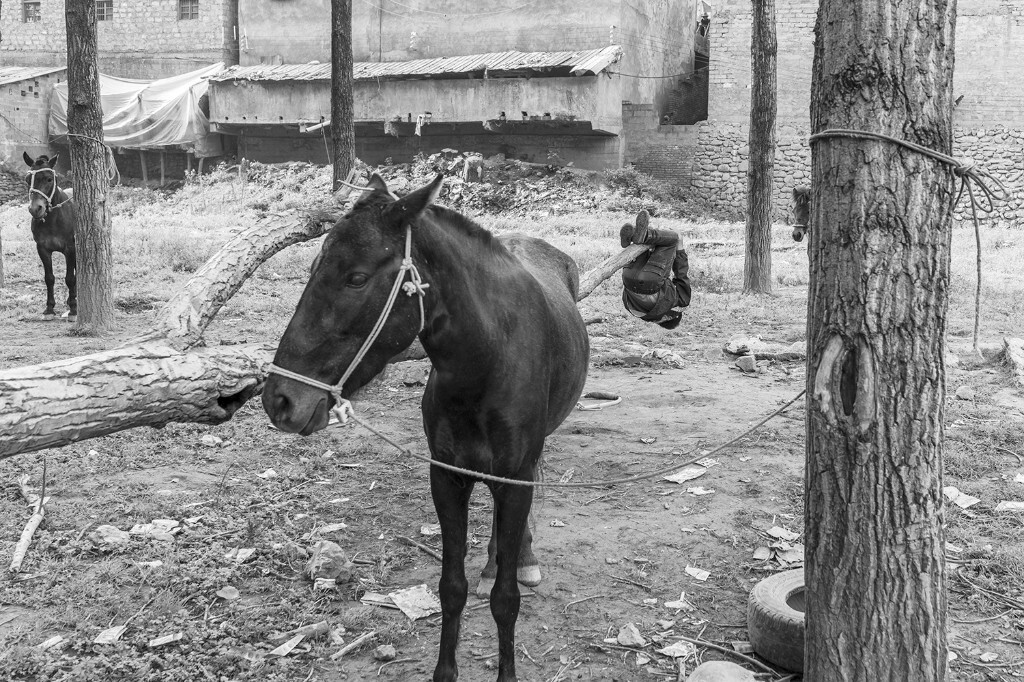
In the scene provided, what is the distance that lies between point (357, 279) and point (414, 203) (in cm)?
33

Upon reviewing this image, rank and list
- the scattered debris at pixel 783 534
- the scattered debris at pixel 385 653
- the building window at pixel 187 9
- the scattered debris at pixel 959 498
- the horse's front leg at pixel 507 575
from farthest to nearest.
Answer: the building window at pixel 187 9 → the scattered debris at pixel 959 498 → the scattered debris at pixel 783 534 → the scattered debris at pixel 385 653 → the horse's front leg at pixel 507 575

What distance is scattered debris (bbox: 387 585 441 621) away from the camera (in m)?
4.36

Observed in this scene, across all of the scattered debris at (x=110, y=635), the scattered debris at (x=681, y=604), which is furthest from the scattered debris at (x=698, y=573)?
the scattered debris at (x=110, y=635)

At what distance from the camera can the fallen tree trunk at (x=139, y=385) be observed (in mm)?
2791

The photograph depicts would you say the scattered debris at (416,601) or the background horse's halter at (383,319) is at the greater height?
→ the background horse's halter at (383,319)

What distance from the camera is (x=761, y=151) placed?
1276cm

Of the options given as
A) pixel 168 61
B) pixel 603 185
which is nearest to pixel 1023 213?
pixel 603 185

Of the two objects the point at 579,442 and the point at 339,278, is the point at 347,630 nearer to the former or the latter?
the point at 339,278

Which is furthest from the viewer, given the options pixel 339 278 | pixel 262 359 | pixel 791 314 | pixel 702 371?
pixel 791 314

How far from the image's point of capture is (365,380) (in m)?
3.12

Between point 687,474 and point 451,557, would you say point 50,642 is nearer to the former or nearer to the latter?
point 451,557

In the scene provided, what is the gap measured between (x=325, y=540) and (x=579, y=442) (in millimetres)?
2492

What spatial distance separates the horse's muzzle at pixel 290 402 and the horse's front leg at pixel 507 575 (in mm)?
1016

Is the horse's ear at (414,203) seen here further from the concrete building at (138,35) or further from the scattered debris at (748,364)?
the concrete building at (138,35)
